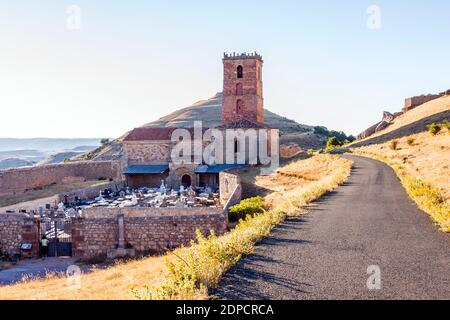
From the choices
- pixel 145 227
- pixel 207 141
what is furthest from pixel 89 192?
pixel 145 227

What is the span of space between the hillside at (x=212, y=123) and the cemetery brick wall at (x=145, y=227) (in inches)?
2395

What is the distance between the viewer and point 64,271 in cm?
1802

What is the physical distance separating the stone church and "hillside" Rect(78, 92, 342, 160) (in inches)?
1120

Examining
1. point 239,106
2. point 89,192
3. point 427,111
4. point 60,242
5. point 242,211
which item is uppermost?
point 239,106

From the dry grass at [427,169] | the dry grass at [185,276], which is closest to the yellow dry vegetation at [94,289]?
the dry grass at [185,276]

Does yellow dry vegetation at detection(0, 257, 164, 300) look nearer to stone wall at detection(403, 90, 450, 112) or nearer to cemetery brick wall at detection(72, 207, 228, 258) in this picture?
cemetery brick wall at detection(72, 207, 228, 258)

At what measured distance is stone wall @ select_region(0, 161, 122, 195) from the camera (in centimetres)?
4481

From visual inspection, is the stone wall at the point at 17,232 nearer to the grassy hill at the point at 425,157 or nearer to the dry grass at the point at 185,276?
the dry grass at the point at 185,276

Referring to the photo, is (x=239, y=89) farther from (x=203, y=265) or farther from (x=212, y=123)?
(x=212, y=123)

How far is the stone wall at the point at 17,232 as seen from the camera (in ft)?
70.2

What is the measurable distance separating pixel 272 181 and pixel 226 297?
2820 centimetres

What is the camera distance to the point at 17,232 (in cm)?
2147

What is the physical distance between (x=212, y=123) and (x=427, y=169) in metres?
92.8
